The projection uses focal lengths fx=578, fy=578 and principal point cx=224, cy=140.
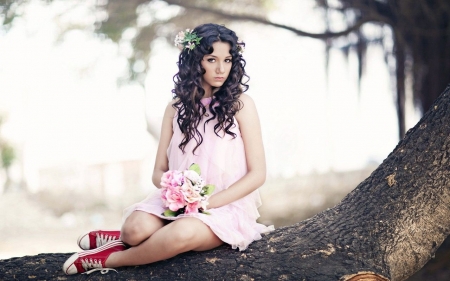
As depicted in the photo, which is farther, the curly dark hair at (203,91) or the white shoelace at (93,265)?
the curly dark hair at (203,91)

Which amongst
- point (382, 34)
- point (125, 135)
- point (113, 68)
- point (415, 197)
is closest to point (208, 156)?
point (415, 197)

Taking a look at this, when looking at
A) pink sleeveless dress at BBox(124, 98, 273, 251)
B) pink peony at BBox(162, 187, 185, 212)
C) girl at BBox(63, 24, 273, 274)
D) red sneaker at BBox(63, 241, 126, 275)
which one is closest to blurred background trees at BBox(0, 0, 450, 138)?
girl at BBox(63, 24, 273, 274)

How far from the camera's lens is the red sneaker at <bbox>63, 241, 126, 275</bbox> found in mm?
2352

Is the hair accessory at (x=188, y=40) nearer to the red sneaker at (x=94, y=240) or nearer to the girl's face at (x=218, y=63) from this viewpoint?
the girl's face at (x=218, y=63)

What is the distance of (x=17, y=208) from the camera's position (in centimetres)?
953

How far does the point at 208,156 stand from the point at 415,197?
36.9 inches

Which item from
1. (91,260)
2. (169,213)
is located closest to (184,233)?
(169,213)

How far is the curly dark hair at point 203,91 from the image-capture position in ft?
8.79

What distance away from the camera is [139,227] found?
2363 millimetres

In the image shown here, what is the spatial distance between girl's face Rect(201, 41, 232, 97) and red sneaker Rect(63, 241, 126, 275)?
0.86m

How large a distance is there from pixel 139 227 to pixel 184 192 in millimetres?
235

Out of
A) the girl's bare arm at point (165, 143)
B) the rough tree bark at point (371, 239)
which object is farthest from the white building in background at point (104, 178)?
the rough tree bark at point (371, 239)

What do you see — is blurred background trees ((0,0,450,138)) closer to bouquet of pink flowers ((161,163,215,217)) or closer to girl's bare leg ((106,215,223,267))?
bouquet of pink flowers ((161,163,215,217))

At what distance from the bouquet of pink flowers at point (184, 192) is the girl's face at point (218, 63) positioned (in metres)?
0.50
